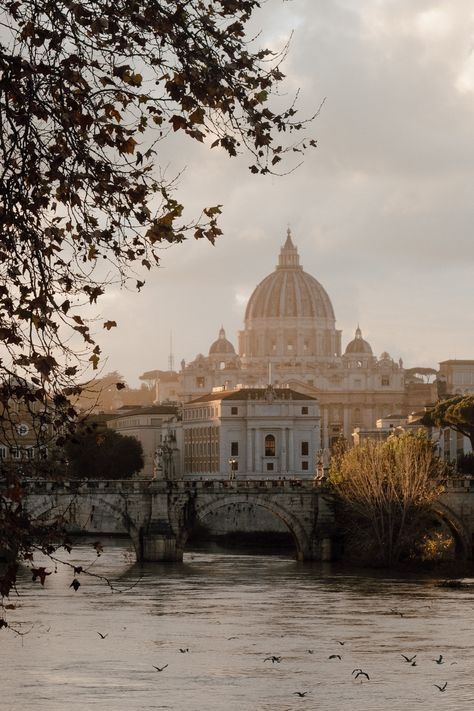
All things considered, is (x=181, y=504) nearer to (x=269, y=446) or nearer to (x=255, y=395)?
(x=255, y=395)

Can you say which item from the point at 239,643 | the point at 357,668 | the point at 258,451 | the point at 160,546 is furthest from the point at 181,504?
the point at 258,451

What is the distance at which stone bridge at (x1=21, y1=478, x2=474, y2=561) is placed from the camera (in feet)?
221

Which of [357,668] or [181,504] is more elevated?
[181,504]

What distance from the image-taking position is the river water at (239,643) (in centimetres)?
2984

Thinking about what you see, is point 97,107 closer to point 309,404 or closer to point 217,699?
point 217,699

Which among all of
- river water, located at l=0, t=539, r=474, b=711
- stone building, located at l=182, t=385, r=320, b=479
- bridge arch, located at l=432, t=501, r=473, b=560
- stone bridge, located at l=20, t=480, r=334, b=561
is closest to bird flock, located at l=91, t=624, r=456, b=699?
river water, located at l=0, t=539, r=474, b=711

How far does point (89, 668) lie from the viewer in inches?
1307

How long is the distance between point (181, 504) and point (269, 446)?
236 feet

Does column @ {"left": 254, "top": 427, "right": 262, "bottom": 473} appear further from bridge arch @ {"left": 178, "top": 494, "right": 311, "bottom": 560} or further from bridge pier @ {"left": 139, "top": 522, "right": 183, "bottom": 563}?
bridge pier @ {"left": 139, "top": 522, "right": 183, "bottom": 563}

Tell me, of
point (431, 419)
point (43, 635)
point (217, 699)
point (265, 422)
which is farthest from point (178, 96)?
point (265, 422)

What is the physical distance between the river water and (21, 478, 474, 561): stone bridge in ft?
32.4

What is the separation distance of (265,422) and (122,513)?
7086 cm

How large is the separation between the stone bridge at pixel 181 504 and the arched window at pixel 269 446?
69147mm

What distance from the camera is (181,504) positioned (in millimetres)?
70625
